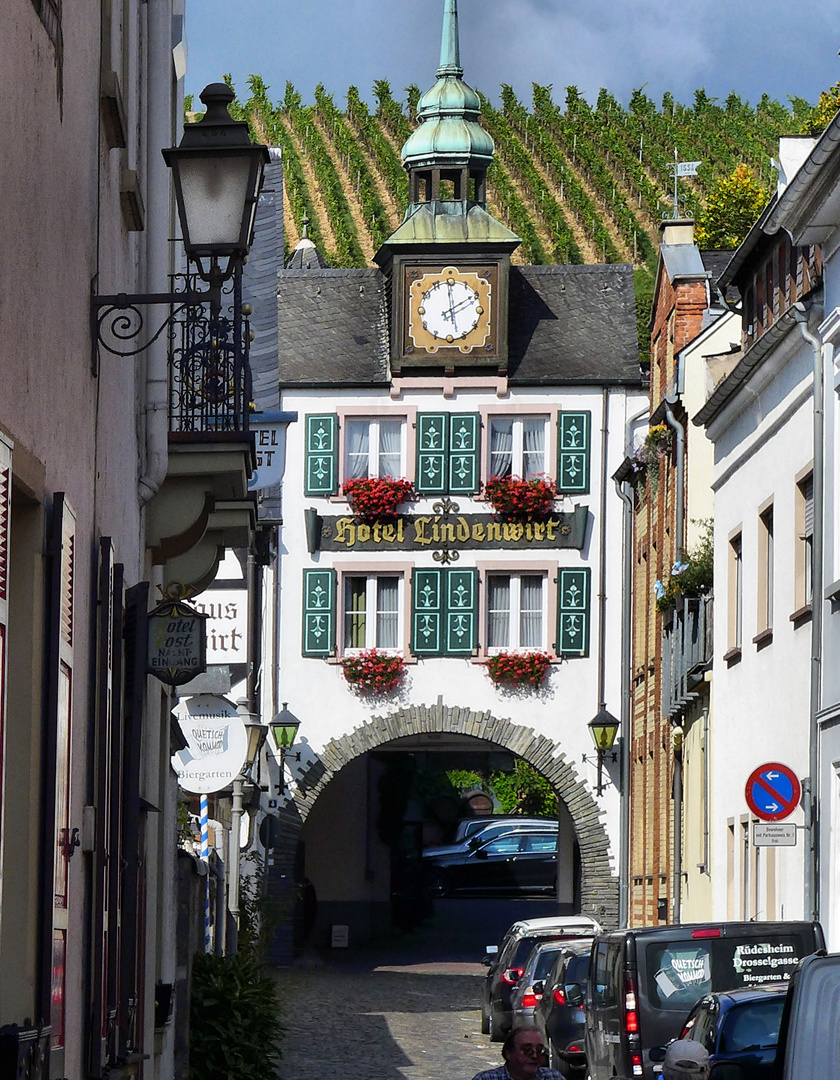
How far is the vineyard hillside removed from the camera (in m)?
92.1

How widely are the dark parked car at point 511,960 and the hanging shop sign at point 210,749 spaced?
679 centimetres

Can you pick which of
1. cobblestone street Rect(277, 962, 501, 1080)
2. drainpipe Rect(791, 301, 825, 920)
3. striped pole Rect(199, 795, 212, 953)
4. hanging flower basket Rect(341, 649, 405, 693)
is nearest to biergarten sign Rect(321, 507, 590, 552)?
hanging flower basket Rect(341, 649, 405, 693)

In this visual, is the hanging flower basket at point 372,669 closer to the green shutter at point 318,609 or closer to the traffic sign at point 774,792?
the green shutter at point 318,609

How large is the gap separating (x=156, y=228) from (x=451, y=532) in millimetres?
26766

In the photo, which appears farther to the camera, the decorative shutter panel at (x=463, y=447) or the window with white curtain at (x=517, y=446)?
the window with white curtain at (x=517, y=446)

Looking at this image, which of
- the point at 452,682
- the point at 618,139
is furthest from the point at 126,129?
the point at 618,139

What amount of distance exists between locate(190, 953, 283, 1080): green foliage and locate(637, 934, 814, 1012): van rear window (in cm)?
279

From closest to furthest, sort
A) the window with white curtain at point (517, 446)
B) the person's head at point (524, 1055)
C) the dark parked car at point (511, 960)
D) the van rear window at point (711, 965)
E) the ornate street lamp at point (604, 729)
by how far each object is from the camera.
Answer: the person's head at point (524, 1055) < the van rear window at point (711, 965) < the dark parked car at point (511, 960) < the ornate street lamp at point (604, 729) < the window with white curtain at point (517, 446)

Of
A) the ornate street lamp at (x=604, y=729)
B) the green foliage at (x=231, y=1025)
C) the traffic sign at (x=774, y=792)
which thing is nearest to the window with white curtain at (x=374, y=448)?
the ornate street lamp at (x=604, y=729)

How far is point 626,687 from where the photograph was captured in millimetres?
36656

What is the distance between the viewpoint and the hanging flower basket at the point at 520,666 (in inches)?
1454

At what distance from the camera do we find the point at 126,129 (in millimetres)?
8961

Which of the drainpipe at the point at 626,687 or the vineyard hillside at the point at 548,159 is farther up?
the vineyard hillside at the point at 548,159

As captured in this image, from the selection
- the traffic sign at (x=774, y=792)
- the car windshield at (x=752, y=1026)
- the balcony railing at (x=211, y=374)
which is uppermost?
the balcony railing at (x=211, y=374)
